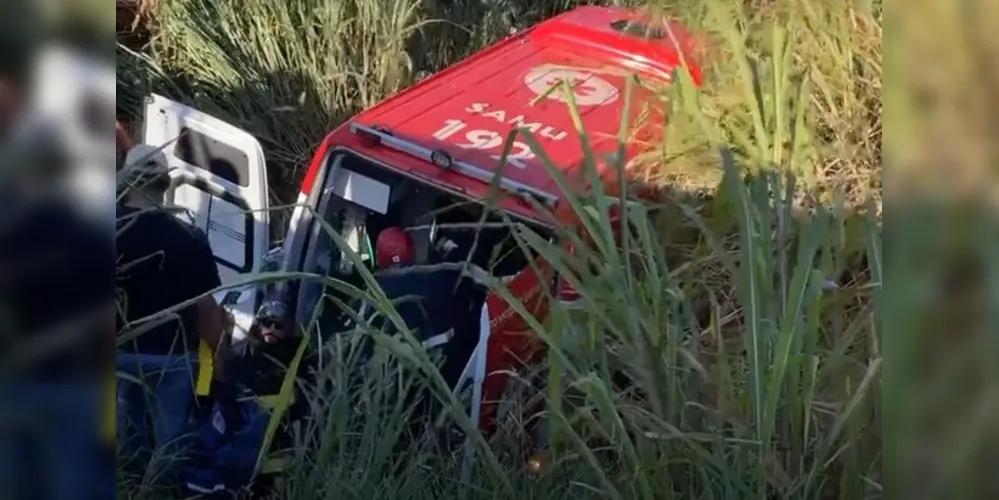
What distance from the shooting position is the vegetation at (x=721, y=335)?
1.48 m

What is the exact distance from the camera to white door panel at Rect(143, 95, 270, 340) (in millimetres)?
3537

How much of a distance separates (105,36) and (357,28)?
14.5ft

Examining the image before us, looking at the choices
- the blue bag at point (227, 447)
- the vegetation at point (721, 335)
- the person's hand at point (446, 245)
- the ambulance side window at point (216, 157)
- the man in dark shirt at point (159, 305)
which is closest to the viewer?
the vegetation at point (721, 335)

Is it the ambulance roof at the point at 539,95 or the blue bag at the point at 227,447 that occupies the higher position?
the ambulance roof at the point at 539,95

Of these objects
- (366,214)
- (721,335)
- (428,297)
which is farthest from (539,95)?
(721,335)

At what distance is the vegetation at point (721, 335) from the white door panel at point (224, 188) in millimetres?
1363

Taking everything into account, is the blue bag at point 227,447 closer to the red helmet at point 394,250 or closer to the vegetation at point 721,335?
the vegetation at point 721,335

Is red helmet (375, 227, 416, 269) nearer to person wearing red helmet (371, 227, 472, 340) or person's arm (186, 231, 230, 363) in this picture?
person wearing red helmet (371, 227, 472, 340)

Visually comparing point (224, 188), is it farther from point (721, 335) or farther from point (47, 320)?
point (47, 320)

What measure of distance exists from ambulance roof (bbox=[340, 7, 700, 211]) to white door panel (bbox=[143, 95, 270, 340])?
0.59m

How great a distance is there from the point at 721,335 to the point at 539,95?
1.50 meters

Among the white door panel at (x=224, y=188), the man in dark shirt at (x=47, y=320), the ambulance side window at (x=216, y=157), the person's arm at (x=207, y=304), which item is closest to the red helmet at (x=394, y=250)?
the person's arm at (x=207, y=304)

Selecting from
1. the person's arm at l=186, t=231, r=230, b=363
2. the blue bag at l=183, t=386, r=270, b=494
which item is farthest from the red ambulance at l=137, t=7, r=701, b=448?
the blue bag at l=183, t=386, r=270, b=494

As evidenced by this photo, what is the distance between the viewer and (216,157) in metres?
3.67
